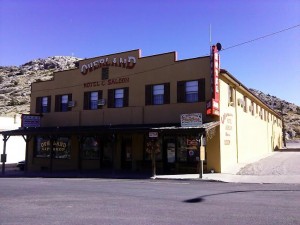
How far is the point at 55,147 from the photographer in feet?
97.0

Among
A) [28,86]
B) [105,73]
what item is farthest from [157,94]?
[28,86]

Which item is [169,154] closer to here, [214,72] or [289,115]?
[214,72]

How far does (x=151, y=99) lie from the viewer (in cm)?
2505

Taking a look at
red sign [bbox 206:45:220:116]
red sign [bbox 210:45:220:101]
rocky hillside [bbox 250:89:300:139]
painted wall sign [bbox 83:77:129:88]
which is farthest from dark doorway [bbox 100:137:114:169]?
rocky hillside [bbox 250:89:300:139]

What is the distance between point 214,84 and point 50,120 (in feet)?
48.8

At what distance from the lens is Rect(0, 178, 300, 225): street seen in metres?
8.72

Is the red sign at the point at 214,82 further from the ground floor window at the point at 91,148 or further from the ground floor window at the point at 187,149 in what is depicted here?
the ground floor window at the point at 91,148

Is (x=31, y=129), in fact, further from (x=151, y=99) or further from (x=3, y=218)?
(x=3, y=218)

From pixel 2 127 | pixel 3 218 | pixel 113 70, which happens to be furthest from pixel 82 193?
pixel 2 127

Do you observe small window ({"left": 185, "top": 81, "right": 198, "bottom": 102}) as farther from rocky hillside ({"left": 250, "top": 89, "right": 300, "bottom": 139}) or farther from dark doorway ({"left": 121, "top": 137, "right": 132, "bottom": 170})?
rocky hillside ({"left": 250, "top": 89, "right": 300, "bottom": 139})

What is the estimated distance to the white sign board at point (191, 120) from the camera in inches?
838

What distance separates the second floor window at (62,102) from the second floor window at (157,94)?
294 inches

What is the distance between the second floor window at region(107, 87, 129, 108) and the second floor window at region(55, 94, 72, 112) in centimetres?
408

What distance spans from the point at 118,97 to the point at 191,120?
7214 millimetres
